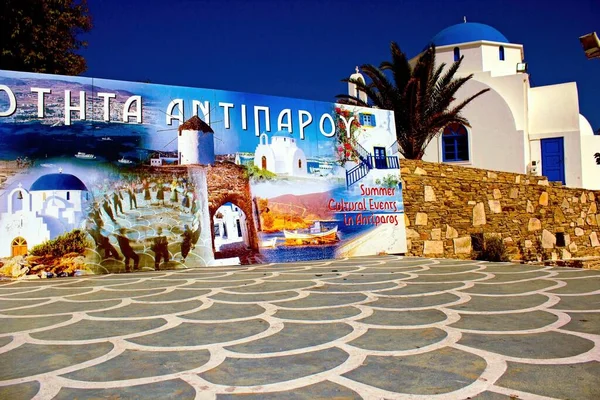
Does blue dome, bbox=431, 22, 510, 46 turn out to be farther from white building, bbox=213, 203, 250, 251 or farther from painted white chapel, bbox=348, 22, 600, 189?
white building, bbox=213, 203, 250, 251

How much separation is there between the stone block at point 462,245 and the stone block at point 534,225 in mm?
2513

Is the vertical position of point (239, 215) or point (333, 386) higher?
point (239, 215)

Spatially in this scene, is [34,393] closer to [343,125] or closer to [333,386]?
[333,386]

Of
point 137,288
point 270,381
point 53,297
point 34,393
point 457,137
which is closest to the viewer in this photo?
point 34,393

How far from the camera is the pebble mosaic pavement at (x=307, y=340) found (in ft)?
7.30

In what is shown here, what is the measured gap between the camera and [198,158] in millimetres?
7730

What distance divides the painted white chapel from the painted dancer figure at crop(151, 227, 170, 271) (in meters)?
14.2

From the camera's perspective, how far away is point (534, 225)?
41.0 ft

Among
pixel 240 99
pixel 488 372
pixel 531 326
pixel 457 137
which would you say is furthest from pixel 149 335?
pixel 457 137

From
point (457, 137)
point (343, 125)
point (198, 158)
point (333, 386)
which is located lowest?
point (333, 386)

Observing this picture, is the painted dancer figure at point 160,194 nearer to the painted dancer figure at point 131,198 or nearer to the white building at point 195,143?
the painted dancer figure at point 131,198

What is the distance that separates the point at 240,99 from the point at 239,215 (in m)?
2.00

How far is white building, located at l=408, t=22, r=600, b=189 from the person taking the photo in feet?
61.3

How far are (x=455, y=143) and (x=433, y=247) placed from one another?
10.2 m
